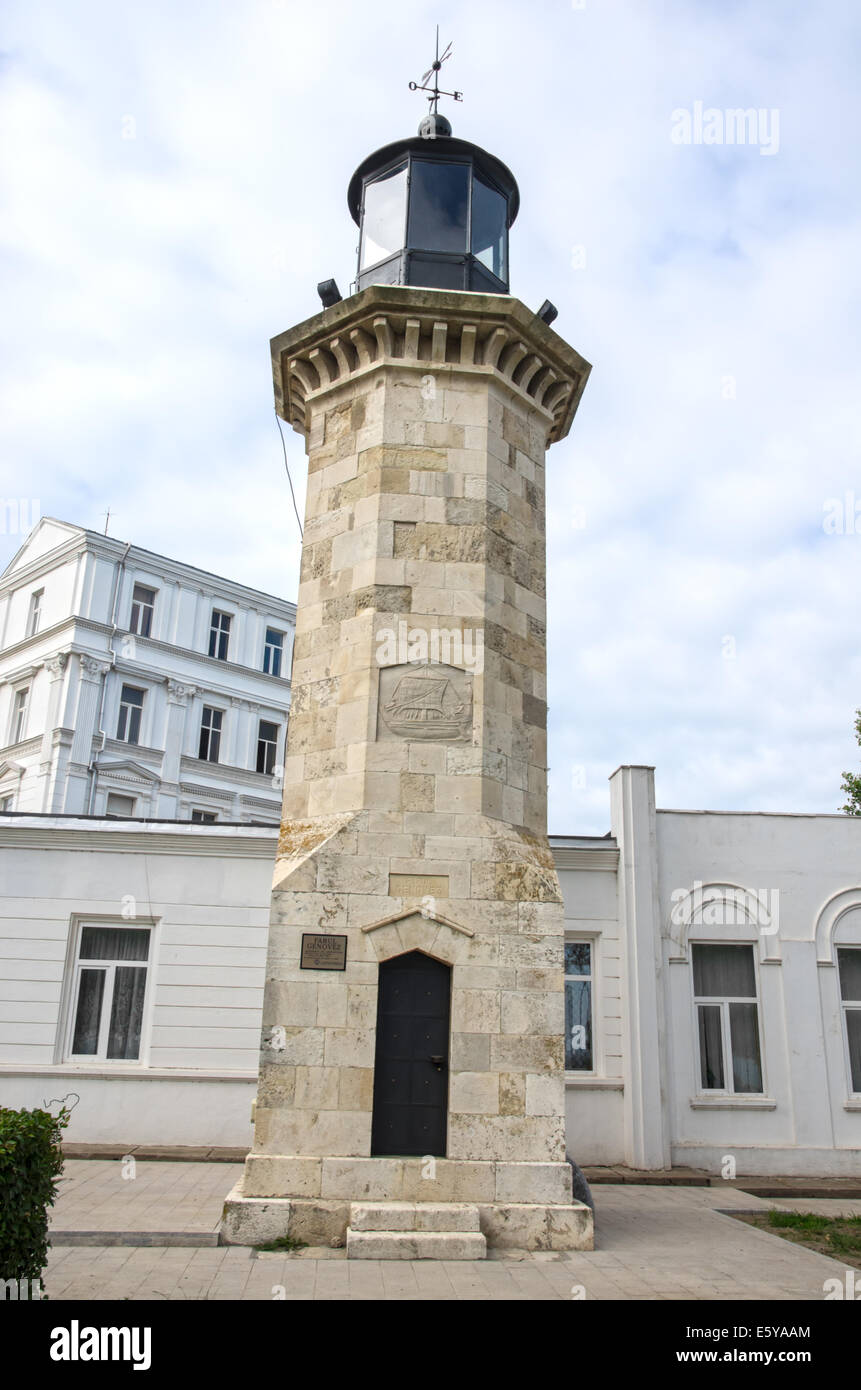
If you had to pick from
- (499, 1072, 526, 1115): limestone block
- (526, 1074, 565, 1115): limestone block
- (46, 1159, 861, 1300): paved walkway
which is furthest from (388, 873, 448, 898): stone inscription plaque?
(46, 1159, 861, 1300): paved walkway

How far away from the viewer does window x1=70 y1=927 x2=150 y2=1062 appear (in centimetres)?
1310

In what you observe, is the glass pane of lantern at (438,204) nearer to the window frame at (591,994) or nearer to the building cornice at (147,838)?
the building cornice at (147,838)

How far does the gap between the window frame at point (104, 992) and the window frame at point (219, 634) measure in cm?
1793

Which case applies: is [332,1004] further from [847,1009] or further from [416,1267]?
[847,1009]

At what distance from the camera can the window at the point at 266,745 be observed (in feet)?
103

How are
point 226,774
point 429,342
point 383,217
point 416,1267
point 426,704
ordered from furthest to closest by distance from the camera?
1. point 226,774
2. point 383,217
3. point 429,342
4. point 426,704
5. point 416,1267

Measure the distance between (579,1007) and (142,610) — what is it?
66.5 ft

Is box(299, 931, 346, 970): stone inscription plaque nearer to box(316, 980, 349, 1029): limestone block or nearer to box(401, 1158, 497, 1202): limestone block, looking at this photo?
box(316, 980, 349, 1029): limestone block

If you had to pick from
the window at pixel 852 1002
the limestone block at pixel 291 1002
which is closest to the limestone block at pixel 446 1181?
the limestone block at pixel 291 1002

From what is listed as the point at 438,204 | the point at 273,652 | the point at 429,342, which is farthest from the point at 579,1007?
the point at 273,652

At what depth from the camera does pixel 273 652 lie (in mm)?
32500

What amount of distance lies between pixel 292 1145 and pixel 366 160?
1065 centimetres

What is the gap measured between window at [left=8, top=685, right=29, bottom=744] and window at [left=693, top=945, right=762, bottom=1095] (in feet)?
70.4
